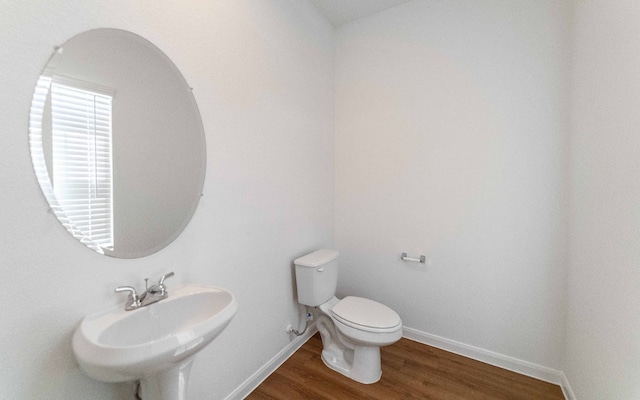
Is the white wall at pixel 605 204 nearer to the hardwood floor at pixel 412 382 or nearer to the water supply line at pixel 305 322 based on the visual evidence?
the hardwood floor at pixel 412 382

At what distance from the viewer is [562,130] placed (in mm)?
1602

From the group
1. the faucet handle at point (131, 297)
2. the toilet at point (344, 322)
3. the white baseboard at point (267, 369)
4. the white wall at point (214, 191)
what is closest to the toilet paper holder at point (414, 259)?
the toilet at point (344, 322)

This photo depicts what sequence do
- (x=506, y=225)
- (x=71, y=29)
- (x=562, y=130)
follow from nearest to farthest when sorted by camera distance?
(x=71, y=29), (x=562, y=130), (x=506, y=225)

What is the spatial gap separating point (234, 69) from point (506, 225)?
2.00 meters

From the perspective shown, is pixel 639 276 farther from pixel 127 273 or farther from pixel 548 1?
pixel 127 273

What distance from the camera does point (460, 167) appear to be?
6.25ft

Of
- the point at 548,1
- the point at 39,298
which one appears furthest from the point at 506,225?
the point at 39,298

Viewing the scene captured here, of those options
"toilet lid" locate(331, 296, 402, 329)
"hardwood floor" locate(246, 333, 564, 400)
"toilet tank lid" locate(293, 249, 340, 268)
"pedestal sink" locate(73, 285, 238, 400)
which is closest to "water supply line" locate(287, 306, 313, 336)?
"hardwood floor" locate(246, 333, 564, 400)

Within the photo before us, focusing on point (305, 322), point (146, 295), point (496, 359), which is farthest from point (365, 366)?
point (146, 295)

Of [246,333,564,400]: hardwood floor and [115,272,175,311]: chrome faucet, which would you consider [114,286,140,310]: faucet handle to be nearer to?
[115,272,175,311]: chrome faucet

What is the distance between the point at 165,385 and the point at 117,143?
0.94 meters

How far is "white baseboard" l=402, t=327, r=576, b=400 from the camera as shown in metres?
1.67

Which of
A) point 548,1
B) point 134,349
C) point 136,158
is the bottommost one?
point 134,349

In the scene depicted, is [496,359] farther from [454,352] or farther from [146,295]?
[146,295]
